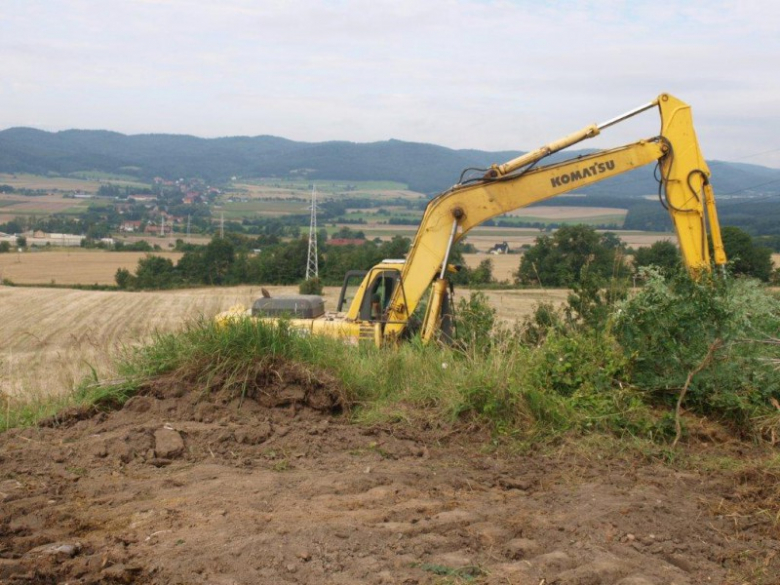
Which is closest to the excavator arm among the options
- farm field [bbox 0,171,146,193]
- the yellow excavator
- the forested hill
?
the yellow excavator

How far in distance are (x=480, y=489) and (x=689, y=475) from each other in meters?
1.48

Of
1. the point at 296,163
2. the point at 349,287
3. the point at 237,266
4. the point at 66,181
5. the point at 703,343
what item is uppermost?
the point at 296,163

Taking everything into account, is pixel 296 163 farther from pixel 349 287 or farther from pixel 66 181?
pixel 349 287

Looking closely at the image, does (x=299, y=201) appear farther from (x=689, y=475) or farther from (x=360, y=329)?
(x=689, y=475)

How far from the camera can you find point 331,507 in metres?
5.09

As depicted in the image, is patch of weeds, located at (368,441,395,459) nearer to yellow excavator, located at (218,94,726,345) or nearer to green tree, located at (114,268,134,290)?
yellow excavator, located at (218,94,726,345)

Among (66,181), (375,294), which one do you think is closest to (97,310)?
(375,294)

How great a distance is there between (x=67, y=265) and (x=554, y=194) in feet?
152

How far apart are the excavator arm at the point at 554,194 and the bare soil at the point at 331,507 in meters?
5.80

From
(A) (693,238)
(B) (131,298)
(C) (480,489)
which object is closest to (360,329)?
(A) (693,238)

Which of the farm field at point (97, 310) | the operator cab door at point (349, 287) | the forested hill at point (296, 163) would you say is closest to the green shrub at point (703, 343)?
the operator cab door at point (349, 287)

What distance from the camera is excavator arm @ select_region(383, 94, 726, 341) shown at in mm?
12211

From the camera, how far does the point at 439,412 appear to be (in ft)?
23.1

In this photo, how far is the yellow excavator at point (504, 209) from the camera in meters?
12.2
